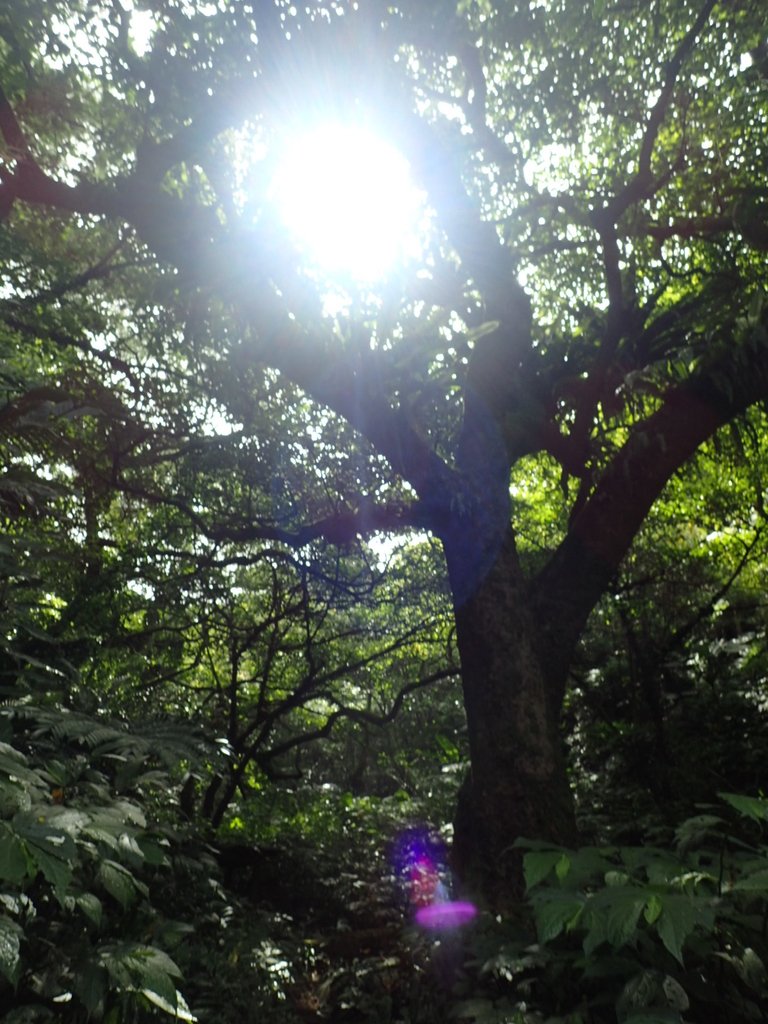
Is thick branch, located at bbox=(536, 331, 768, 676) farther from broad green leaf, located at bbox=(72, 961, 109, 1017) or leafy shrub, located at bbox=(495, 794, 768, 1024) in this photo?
broad green leaf, located at bbox=(72, 961, 109, 1017)

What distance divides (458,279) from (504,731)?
382cm

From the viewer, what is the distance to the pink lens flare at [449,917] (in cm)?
280

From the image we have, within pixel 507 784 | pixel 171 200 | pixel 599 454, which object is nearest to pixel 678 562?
pixel 599 454

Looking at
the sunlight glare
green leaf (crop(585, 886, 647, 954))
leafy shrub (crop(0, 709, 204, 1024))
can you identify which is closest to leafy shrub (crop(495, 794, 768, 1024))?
green leaf (crop(585, 886, 647, 954))

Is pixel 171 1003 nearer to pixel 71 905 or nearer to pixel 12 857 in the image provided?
pixel 71 905

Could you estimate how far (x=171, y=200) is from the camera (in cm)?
512

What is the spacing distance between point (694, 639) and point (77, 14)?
788 centimetres

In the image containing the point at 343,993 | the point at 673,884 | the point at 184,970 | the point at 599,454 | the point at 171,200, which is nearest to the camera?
the point at 673,884

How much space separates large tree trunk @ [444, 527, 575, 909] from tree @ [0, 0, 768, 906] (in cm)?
2

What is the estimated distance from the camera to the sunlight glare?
541 centimetres

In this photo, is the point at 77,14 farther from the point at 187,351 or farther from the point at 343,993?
the point at 343,993

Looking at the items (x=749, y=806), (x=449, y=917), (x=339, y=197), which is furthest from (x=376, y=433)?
(x=749, y=806)

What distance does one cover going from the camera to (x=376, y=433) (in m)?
5.01

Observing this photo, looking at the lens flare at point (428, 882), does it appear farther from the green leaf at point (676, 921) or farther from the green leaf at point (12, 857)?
the green leaf at point (12, 857)
